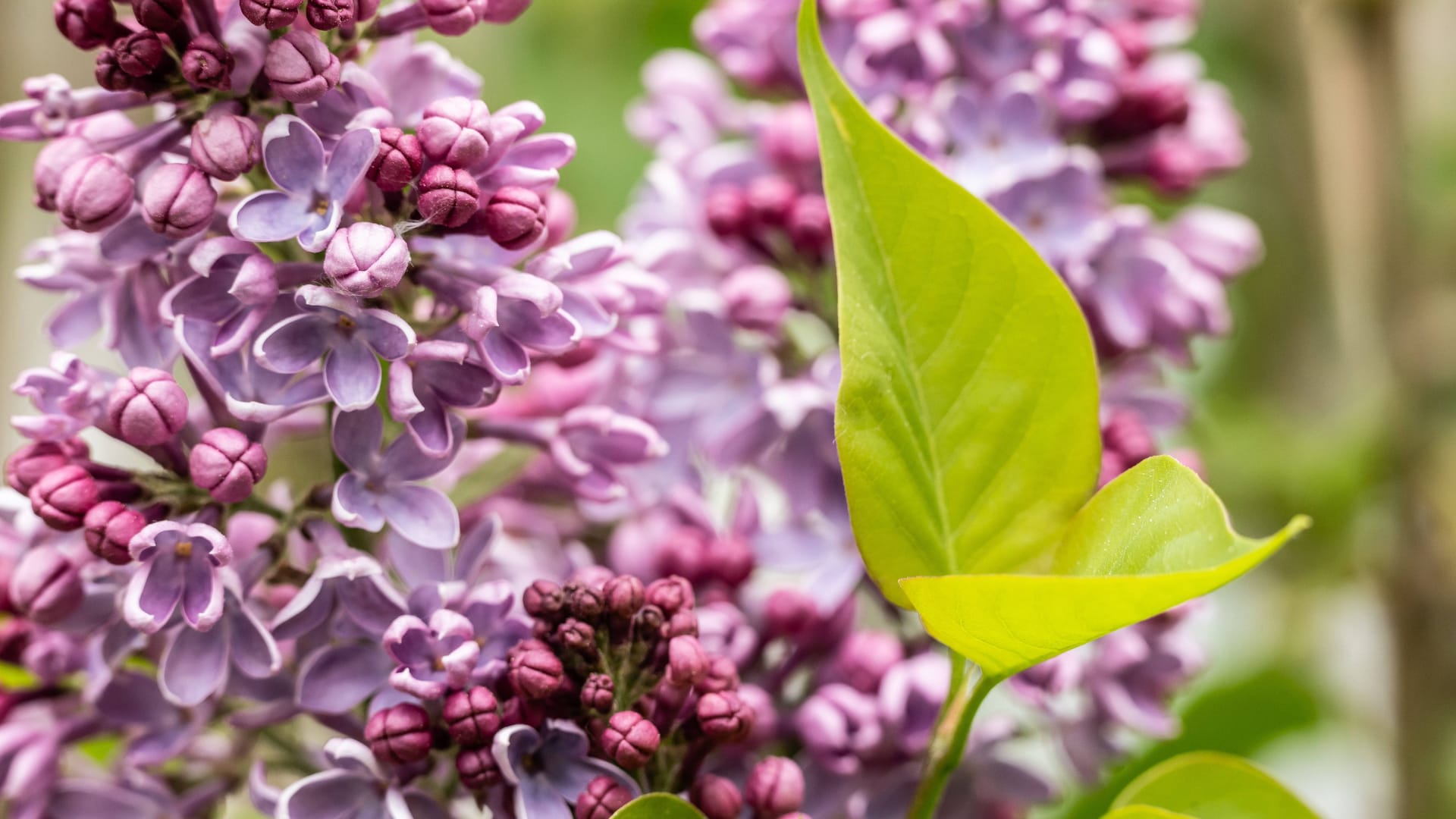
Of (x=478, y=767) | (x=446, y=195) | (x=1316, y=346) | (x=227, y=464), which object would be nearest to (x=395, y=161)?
(x=446, y=195)

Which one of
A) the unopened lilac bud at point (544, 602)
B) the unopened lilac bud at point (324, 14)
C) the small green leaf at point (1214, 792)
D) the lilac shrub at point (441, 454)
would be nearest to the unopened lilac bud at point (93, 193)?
the lilac shrub at point (441, 454)

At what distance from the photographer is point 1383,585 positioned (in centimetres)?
116

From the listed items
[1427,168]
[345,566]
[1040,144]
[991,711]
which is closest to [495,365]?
[345,566]

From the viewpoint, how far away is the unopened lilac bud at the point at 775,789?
58 cm

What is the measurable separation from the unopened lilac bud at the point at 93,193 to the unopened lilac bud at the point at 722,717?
31 cm

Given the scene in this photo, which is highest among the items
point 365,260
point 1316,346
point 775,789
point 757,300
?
point 365,260

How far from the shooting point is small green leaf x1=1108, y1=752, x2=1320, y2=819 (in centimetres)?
56

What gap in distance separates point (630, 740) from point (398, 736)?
0.09 meters

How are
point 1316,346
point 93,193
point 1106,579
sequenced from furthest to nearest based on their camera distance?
point 1316,346 → point 93,193 → point 1106,579

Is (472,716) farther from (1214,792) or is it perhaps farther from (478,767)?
(1214,792)

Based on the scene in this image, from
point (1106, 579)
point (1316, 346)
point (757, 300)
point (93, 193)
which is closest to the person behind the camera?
point (1106, 579)

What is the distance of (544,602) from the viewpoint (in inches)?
21.1

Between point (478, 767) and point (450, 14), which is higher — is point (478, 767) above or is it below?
below

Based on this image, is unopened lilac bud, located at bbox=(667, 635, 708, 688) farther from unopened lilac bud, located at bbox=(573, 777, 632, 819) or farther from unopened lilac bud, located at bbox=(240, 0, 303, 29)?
unopened lilac bud, located at bbox=(240, 0, 303, 29)
